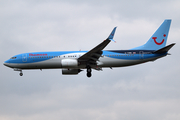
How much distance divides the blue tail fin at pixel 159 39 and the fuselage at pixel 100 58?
1626mm

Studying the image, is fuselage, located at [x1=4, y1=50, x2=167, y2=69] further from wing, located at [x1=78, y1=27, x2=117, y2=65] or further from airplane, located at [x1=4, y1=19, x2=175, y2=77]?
wing, located at [x1=78, y1=27, x2=117, y2=65]

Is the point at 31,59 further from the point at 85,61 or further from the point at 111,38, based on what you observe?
the point at 111,38

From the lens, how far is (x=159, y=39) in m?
45.6

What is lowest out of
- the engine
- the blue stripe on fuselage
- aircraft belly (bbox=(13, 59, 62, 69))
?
the engine

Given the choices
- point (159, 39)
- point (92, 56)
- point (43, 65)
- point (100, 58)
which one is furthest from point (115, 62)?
point (43, 65)

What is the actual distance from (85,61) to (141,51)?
813cm

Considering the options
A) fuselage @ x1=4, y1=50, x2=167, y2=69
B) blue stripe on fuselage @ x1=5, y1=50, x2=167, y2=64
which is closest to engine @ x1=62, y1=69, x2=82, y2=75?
fuselage @ x1=4, y1=50, x2=167, y2=69

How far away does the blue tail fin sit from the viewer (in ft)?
146

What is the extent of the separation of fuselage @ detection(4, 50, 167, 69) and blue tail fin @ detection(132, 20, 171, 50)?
1.63 m

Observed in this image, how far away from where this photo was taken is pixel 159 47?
148 ft

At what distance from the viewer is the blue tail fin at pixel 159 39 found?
44625 millimetres

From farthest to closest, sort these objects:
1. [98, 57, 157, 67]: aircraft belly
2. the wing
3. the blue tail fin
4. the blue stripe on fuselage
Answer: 1. the blue tail fin
2. the blue stripe on fuselage
3. [98, 57, 157, 67]: aircraft belly
4. the wing

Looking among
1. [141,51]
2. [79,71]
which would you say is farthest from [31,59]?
[141,51]

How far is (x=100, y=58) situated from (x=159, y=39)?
9.95 m
